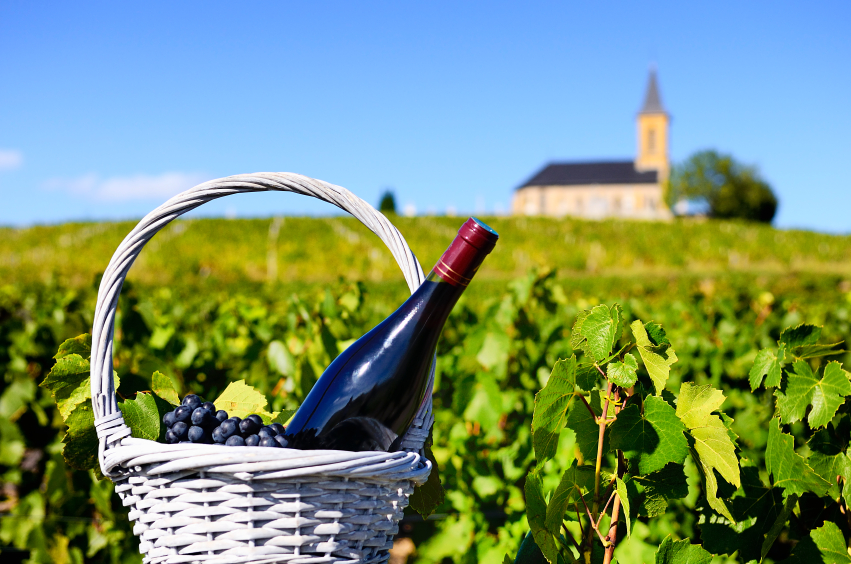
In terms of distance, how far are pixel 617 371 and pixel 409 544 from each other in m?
2.15

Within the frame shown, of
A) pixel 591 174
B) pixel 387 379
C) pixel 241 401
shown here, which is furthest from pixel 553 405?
pixel 591 174

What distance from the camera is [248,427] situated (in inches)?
38.4

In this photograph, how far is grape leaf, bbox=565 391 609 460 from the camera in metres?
0.91

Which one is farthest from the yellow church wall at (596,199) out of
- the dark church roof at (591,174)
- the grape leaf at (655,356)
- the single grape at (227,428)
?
the single grape at (227,428)

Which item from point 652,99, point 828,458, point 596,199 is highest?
point 652,99

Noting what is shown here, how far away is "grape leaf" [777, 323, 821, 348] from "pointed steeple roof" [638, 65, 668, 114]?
255 ft

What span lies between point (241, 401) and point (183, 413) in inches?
7.7

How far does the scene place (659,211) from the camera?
2363 inches

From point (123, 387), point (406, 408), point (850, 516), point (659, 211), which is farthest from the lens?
point (659, 211)

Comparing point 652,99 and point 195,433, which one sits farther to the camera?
point 652,99

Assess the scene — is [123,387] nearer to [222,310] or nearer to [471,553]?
[471,553]

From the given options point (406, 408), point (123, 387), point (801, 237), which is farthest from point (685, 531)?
point (801, 237)

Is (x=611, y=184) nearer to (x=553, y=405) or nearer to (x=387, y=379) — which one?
(x=387, y=379)

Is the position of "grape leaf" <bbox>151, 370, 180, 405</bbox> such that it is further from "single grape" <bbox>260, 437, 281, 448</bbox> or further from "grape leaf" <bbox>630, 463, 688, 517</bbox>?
"grape leaf" <bbox>630, 463, 688, 517</bbox>
